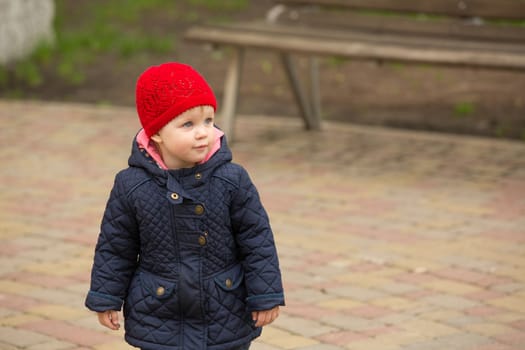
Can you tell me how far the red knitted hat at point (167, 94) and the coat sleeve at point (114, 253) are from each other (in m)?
0.21

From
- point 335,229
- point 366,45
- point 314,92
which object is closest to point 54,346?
point 335,229

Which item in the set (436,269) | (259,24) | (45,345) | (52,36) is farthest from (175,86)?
(52,36)

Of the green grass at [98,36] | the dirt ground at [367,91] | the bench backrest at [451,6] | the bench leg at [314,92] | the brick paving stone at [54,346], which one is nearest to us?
the brick paving stone at [54,346]

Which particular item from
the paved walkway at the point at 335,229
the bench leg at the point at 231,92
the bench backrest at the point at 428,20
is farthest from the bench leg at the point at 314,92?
the bench leg at the point at 231,92

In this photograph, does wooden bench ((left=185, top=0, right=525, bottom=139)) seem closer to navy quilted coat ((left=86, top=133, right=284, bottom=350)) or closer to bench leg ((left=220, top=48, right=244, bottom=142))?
bench leg ((left=220, top=48, right=244, bottom=142))

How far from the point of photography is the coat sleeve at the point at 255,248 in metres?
2.96

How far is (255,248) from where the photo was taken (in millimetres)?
2982

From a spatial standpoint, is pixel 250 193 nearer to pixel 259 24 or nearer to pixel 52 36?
pixel 259 24

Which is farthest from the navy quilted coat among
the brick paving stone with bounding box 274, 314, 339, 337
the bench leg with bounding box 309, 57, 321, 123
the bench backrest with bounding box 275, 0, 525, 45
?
the bench leg with bounding box 309, 57, 321, 123

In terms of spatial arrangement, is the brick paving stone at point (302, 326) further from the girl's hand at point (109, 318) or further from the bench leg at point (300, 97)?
the bench leg at point (300, 97)

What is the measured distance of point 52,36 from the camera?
10945 mm

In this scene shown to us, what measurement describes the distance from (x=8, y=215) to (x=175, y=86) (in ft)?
10.1

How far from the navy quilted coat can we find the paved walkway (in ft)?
3.08

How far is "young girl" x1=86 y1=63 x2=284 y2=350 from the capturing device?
294 centimetres
